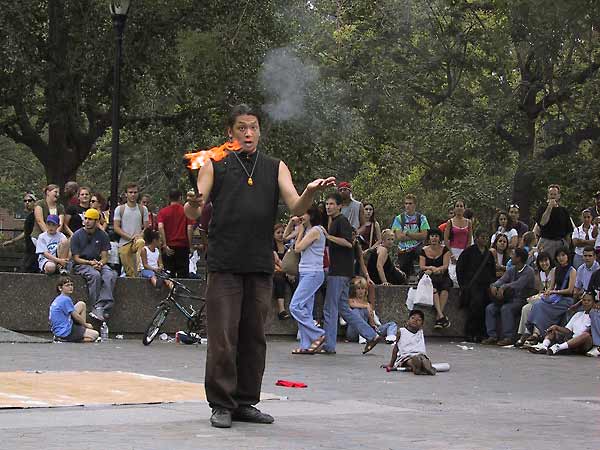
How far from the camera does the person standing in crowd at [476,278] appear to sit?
18.5m

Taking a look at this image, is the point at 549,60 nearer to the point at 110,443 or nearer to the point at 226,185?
the point at 226,185

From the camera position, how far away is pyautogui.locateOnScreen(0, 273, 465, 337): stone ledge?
1633cm

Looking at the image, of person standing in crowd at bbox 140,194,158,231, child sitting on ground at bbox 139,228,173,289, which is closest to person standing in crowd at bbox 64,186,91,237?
person standing in crowd at bbox 140,194,158,231

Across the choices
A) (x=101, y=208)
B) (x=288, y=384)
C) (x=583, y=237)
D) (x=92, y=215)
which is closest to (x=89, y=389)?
(x=288, y=384)

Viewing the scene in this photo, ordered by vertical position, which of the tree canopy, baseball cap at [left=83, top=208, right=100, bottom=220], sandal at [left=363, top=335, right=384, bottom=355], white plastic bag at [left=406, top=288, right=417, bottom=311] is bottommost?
sandal at [left=363, top=335, right=384, bottom=355]

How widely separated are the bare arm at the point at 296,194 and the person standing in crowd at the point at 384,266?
10279 mm

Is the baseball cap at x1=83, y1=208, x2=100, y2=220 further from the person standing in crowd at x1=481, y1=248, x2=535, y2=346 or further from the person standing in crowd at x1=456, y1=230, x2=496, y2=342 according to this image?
the person standing in crowd at x1=481, y1=248, x2=535, y2=346

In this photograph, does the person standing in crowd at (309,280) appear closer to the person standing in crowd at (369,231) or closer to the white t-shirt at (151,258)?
the white t-shirt at (151,258)

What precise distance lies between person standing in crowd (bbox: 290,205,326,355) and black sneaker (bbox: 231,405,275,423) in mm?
6932

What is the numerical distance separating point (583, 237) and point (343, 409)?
1044 centimetres

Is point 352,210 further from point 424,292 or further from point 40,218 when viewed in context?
point 40,218

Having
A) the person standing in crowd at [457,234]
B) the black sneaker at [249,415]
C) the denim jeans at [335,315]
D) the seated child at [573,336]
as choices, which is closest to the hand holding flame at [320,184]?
the black sneaker at [249,415]

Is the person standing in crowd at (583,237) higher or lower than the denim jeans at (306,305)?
higher

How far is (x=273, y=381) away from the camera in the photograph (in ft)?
37.4
